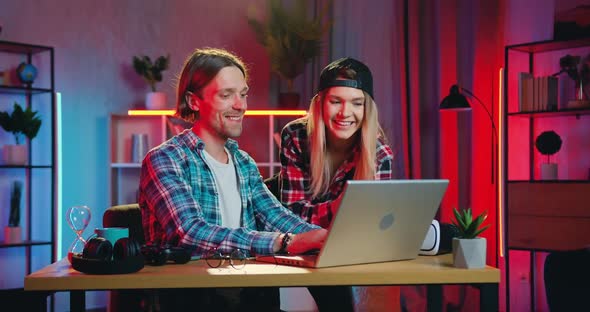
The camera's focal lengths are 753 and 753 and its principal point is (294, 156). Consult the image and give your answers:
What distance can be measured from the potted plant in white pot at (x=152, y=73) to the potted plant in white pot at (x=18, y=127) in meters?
0.77

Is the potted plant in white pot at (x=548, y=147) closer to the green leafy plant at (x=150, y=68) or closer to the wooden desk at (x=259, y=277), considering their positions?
the green leafy plant at (x=150, y=68)

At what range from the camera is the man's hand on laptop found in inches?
73.9

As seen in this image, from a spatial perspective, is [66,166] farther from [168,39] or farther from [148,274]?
[148,274]

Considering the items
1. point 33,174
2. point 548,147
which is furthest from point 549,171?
point 33,174

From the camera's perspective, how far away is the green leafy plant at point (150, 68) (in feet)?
17.3

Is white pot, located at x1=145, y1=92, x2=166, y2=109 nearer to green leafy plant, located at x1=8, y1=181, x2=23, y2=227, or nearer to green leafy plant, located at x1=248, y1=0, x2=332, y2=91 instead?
green leafy plant, located at x1=248, y1=0, x2=332, y2=91

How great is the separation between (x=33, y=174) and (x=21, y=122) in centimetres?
49

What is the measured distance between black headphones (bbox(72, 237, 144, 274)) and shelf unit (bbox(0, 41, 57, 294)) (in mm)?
3445

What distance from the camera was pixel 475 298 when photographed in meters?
4.52

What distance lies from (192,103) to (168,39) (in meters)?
3.42

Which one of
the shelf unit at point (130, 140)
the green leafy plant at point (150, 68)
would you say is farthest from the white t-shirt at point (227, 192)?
the green leafy plant at point (150, 68)

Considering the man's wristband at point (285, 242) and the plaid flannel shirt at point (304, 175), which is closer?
the man's wristband at point (285, 242)

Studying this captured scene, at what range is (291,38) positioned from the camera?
518cm

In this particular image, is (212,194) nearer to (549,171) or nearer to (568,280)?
(568,280)
